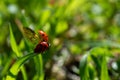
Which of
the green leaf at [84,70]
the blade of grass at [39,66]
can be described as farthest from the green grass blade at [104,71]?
the blade of grass at [39,66]

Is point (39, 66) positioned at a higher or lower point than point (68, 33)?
lower

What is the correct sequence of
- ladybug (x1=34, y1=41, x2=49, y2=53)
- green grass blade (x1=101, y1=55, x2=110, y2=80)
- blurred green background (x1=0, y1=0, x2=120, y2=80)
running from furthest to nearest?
blurred green background (x1=0, y1=0, x2=120, y2=80) → green grass blade (x1=101, y1=55, x2=110, y2=80) → ladybug (x1=34, y1=41, x2=49, y2=53)

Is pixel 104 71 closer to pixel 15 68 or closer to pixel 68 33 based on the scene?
pixel 15 68

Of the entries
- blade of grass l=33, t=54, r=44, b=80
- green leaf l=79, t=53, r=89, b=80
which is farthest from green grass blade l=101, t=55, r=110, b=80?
blade of grass l=33, t=54, r=44, b=80

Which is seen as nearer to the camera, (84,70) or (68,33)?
(84,70)

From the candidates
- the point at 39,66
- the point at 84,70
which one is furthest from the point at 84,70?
the point at 39,66

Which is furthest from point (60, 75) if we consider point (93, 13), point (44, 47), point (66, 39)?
point (93, 13)

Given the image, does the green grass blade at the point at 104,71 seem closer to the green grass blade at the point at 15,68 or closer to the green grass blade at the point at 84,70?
the green grass blade at the point at 84,70

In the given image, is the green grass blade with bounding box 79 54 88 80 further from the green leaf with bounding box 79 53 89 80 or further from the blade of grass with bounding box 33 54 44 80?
the blade of grass with bounding box 33 54 44 80

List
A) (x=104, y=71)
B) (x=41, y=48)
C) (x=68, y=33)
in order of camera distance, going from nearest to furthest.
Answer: (x=41, y=48) → (x=104, y=71) → (x=68, y=33)
